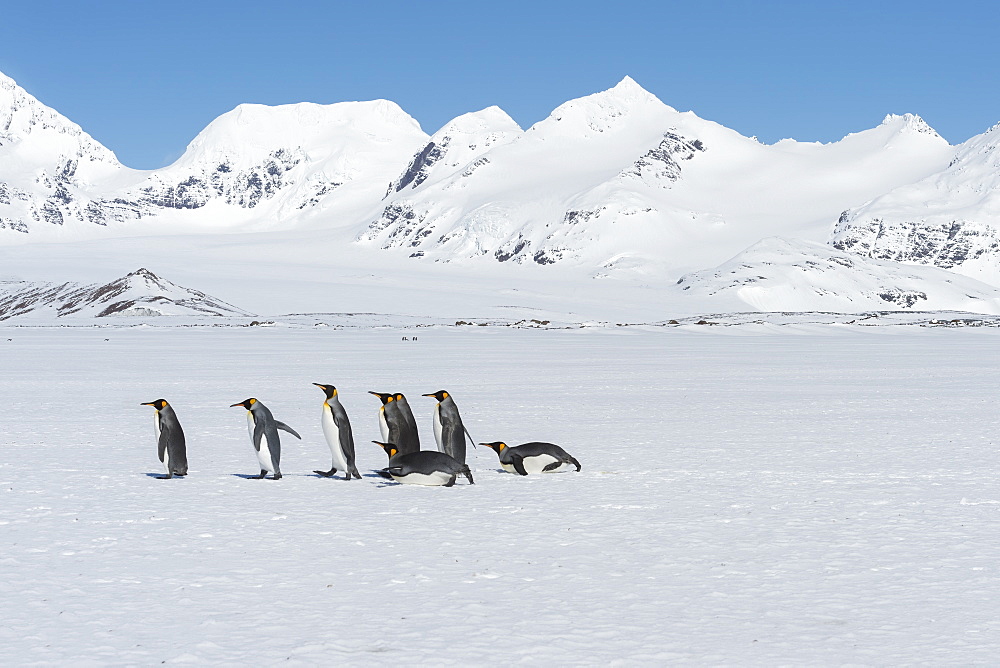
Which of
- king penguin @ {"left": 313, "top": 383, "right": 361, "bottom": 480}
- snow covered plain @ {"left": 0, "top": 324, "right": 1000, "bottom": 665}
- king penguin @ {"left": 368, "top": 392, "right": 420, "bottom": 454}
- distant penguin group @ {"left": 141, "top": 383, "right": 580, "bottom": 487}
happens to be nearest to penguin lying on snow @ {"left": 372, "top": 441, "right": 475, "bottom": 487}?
distant penguin group @ {"left": 141, "top": 383, "right": 580, "bottom": 487}

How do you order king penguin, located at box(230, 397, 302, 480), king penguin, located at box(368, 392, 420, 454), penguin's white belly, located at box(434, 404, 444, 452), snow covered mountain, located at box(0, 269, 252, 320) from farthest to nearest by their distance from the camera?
snow covered mountain, located at box(0, 269, 252, 320) → penguin's white belly, located at box(434, 404, 444, 452) → king penguin, located at box(368, 392, 420, 454) → king penguin, located at box(230, 397, 302, 480)

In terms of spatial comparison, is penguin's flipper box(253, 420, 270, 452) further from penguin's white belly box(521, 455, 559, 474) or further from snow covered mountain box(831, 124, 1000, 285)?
snow covered mountain box(831, 124, 1000, 285)

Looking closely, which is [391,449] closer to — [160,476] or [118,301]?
[160,476]

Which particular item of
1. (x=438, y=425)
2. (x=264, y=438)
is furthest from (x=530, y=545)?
(x=438, y=425)

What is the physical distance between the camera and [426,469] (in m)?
A: 8.45

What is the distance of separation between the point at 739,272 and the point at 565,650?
141 metres

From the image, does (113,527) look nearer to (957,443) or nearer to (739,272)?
(957,443)

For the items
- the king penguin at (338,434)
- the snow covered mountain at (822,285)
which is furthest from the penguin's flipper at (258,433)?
the snow covered mountain at (822,285)

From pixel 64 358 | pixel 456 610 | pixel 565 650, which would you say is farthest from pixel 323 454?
pixel 64 358

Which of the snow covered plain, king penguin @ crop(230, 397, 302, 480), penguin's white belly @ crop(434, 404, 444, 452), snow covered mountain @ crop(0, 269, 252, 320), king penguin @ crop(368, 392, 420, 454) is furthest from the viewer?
snow covered mountain @ crop(0, 269, 252, 320)

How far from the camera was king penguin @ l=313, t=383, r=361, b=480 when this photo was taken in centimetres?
870

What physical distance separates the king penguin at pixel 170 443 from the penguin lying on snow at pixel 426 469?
69.2 inches

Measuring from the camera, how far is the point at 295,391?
1788 centimetres

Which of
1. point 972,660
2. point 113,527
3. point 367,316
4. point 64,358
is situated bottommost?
point 972,660
